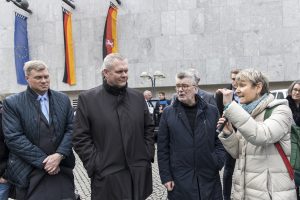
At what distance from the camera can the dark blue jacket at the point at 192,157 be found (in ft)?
12.5

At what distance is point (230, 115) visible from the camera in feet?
10.2

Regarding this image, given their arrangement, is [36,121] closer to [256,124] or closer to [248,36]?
[256,124]

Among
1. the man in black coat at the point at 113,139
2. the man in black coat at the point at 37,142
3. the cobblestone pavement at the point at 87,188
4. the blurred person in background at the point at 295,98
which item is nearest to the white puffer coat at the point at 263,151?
the man in black coat at the point at 113,139

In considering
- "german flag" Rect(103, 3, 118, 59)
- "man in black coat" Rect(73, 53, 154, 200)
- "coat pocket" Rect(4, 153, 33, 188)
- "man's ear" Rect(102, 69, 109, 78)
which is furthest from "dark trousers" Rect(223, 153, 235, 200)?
"german flag" Rect(103, 3, 118, 59)

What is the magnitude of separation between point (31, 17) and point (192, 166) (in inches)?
930

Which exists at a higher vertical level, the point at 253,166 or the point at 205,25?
the point at 205,25

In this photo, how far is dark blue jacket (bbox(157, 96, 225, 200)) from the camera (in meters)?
3.81

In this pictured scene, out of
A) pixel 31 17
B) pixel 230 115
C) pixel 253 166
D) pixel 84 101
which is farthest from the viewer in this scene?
pixel 31 17

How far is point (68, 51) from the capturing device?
79.3 feet

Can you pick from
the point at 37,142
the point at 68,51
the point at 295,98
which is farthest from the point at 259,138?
the point at 68,51

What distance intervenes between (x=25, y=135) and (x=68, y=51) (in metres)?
20.8

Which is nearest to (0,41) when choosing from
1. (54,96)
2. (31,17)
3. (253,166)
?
(31,17)

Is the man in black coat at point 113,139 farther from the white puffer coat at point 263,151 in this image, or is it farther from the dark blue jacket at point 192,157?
the white puffer coat at point 263,151

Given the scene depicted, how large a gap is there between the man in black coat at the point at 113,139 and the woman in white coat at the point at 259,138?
32.8 inches
